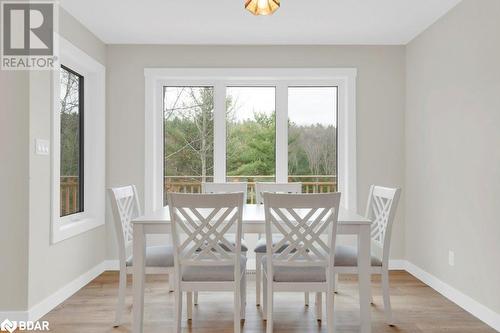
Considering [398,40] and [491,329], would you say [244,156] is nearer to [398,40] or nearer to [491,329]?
[398,40]

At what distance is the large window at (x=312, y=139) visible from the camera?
452 cm

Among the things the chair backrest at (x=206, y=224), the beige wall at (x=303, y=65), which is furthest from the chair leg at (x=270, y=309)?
the beige wall at (x=303, y=65)

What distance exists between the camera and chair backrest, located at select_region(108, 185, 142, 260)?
276 cm

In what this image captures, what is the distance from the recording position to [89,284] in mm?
3809

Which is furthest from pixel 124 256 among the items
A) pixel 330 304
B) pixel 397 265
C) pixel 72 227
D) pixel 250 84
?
pixel 397 265

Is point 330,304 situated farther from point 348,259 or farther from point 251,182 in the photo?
point 251,182

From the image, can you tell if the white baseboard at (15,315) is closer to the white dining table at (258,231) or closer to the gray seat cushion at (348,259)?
the white dining table at (258,231)

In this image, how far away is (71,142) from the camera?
390 centimetres

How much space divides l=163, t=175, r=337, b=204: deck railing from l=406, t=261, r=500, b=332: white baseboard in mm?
1230

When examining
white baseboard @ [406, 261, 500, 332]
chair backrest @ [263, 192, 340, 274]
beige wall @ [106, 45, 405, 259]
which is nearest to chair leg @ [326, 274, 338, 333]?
chair backrest @ [263, 192, 340, 274]

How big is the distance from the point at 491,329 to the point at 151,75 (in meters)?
3.80

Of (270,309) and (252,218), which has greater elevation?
(252,218)

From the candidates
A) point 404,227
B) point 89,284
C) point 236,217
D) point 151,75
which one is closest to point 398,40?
point 404,227

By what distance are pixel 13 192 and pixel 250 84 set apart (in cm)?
262
